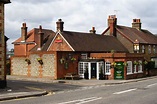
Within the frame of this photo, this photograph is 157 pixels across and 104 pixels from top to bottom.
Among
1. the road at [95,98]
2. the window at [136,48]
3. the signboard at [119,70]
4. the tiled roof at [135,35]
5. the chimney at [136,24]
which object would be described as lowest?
the road at [95,98]

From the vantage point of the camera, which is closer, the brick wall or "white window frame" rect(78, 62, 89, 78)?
"white window frame" rect(78, 62, 89, 78)

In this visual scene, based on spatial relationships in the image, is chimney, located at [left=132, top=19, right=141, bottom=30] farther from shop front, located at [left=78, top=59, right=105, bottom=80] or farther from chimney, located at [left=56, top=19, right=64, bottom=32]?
shop front, located at [left=78, top=59, right=105, bottom=80]

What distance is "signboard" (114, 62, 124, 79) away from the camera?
3834cm

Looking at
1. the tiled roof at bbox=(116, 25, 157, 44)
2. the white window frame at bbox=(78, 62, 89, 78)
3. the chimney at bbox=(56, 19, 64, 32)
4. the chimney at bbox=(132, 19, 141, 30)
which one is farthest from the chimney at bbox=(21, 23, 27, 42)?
the white window frame at bbox=(78, 62, 89, 78)

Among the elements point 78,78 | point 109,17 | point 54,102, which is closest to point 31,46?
point 109,17

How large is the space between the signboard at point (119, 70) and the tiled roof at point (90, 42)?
5.09 metres

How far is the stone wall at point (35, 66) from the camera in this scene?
119ft

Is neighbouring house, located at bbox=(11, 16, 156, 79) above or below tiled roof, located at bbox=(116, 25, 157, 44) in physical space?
below

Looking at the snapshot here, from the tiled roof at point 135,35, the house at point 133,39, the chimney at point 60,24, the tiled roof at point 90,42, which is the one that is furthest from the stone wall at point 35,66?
the tiled roof at point 135,35

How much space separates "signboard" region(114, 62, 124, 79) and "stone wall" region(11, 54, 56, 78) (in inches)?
320

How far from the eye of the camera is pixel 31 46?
61.2 m

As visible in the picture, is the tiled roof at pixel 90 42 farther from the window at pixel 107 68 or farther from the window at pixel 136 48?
the window at pixel 107 68

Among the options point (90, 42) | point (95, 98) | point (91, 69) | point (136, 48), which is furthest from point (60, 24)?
point (95, 98)

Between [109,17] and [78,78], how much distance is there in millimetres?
21197
